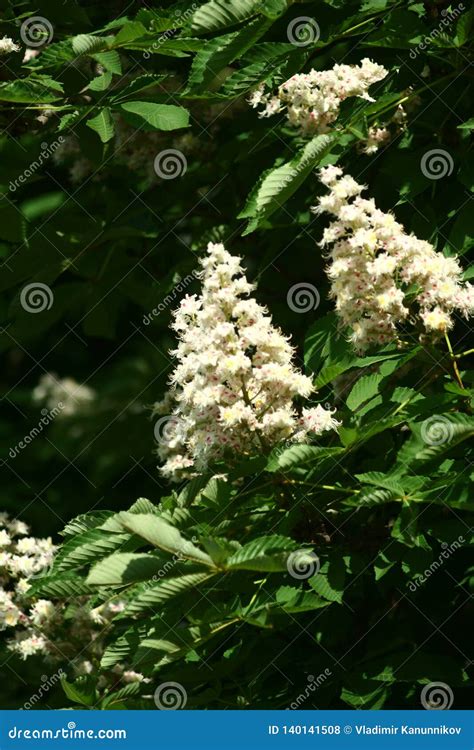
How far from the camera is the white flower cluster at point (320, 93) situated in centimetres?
396

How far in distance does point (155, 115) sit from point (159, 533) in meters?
1.61

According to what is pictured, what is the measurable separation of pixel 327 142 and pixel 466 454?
954 millimetres
